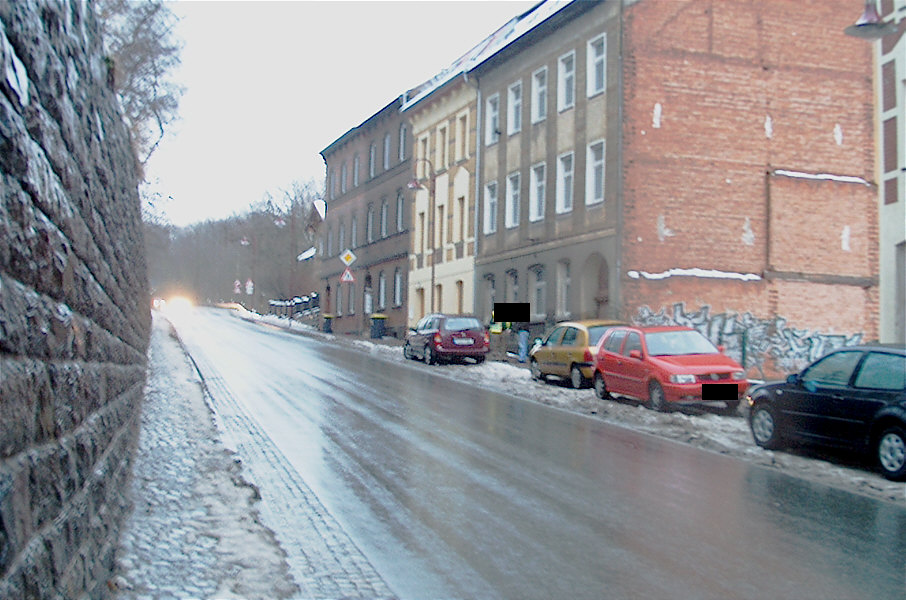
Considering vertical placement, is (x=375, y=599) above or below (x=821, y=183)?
below

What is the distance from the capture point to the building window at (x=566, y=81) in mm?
30312

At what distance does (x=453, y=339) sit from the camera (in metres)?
29.0

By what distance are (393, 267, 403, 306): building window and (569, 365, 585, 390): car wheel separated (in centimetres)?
2554

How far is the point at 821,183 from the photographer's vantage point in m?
28.5

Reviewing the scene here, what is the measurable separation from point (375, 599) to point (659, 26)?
81.3 ft

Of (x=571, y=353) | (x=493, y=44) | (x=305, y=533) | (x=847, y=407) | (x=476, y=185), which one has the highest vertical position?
(x=493, y=44)

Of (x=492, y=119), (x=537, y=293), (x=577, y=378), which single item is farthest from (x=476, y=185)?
(x=577, y=378)

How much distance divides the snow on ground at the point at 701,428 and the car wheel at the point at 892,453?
0.14 meters

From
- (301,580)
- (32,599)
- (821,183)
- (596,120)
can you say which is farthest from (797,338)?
(32,599)

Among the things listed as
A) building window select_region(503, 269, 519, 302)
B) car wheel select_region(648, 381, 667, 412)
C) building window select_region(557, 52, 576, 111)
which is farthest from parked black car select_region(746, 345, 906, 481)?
building window select_region(503, 269, 519, 302)

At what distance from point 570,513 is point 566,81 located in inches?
Answer: 977

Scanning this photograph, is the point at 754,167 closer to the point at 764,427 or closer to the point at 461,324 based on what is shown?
the point at 461,324

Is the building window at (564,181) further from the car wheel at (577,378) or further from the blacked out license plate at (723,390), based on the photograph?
the blacked out license plate at (723,390)

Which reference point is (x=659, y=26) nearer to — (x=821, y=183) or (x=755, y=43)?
(x=755, y=43)
